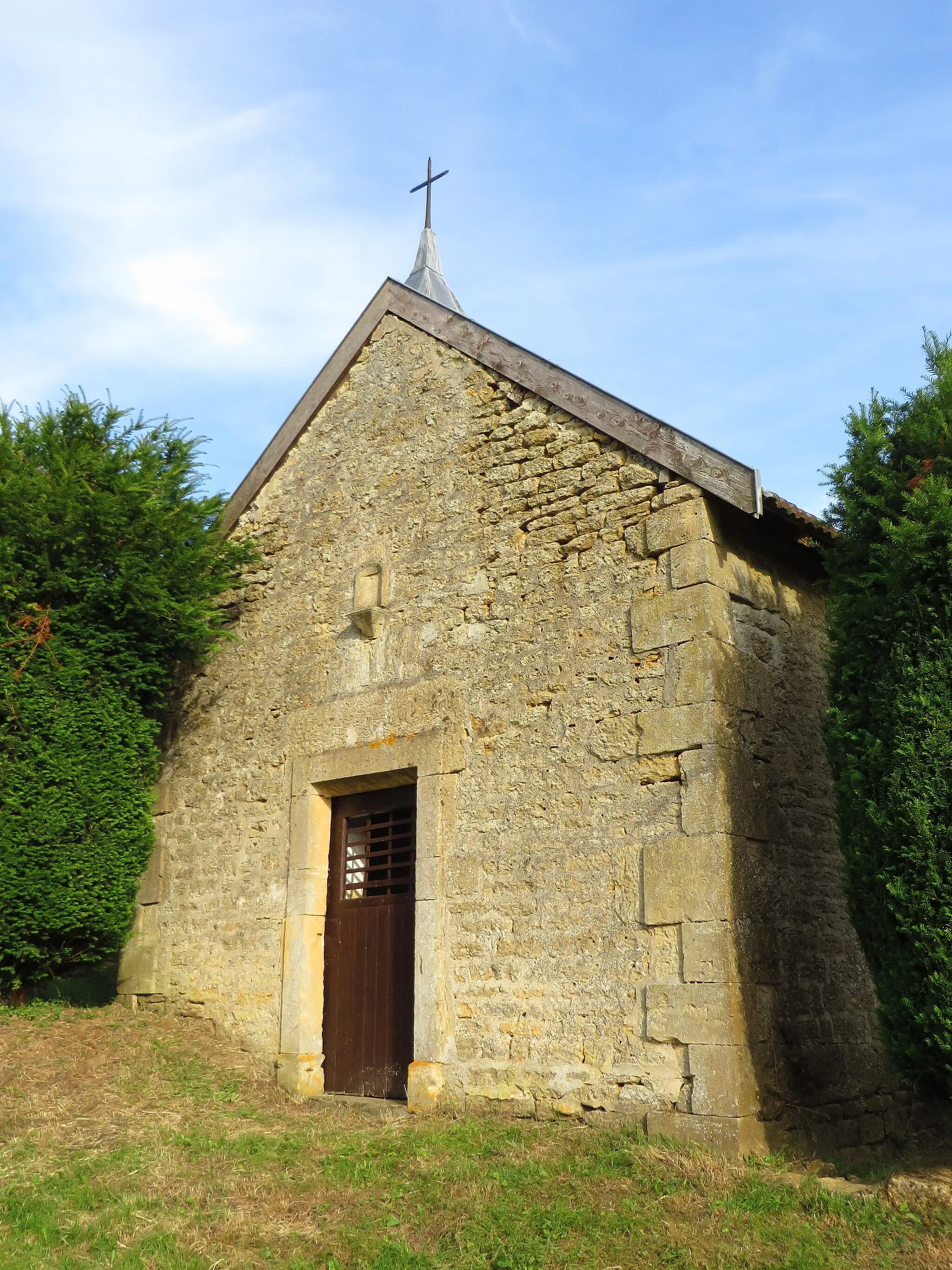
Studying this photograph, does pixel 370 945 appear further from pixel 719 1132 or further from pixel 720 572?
pixel 720 572

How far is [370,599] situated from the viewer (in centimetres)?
798

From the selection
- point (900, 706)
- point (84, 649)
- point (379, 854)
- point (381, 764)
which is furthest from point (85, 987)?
point (900, 706)

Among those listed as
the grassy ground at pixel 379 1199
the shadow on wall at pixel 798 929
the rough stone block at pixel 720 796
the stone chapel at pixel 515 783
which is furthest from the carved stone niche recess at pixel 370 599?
the grassy ground at pixel 379 1199

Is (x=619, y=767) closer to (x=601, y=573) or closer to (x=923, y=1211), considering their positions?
(x=601, y=573)

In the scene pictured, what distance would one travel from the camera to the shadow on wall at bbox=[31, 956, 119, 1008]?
9055mm

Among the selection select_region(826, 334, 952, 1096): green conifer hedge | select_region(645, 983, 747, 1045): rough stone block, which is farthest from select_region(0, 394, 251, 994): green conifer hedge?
select_region(826, 334, 952, 1096): green conifer hedge

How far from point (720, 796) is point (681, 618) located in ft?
3.36

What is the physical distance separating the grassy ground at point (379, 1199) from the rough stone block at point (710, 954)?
812 millimetres

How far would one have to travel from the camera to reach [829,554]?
586 cm

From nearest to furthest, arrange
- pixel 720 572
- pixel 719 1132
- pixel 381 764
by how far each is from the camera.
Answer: pixel 719 1132, pixel 720 572, pixel 381 764

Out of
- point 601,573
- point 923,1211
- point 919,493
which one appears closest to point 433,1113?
point 923,1211

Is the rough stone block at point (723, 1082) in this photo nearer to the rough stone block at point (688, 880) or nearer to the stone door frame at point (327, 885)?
the rough stone block at point (688, 880)

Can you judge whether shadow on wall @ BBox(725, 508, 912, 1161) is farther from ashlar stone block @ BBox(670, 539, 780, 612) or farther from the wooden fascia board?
the wooden fascia board

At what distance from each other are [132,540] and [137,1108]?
4.12m
